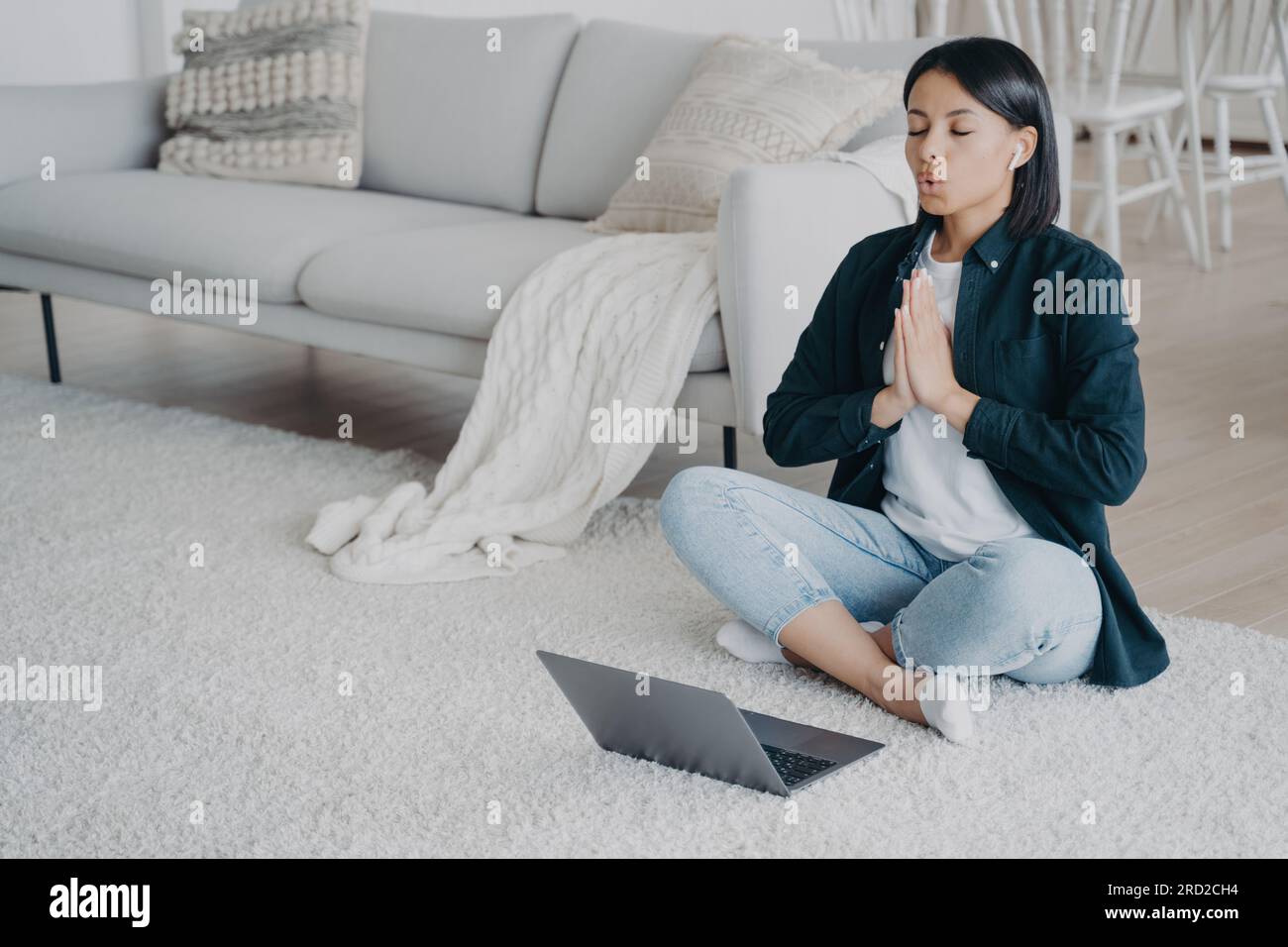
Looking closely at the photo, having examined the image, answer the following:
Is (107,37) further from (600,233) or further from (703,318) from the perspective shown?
(703,318)

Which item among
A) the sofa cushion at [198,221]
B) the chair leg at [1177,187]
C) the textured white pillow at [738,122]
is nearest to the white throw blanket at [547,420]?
the textured white pillow at [738,122]

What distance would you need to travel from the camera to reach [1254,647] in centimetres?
191

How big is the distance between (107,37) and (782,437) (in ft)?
12.3

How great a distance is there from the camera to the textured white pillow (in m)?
2.61

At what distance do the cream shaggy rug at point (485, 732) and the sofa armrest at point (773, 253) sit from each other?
32cm

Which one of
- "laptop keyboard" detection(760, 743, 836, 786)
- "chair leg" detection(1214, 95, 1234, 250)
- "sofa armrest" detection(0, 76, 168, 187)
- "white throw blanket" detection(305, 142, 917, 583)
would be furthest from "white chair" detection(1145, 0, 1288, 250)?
"laptop keyboard" detection(760, 743, 836, 786)

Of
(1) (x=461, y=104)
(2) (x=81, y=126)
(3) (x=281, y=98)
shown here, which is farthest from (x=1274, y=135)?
(2) (x=81, y=126)

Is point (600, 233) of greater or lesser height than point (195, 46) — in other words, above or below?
below

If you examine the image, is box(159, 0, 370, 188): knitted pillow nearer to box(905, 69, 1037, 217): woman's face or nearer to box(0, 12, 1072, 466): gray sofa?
box(0, 12, 1072, 466): gray sofa

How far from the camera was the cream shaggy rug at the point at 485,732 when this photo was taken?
4.90ft

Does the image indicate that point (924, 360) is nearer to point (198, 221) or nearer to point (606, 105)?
point (606, 105)

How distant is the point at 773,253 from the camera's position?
7.45ft

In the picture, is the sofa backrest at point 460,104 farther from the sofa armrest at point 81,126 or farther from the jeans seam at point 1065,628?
the jeans seam at point 1065,628
